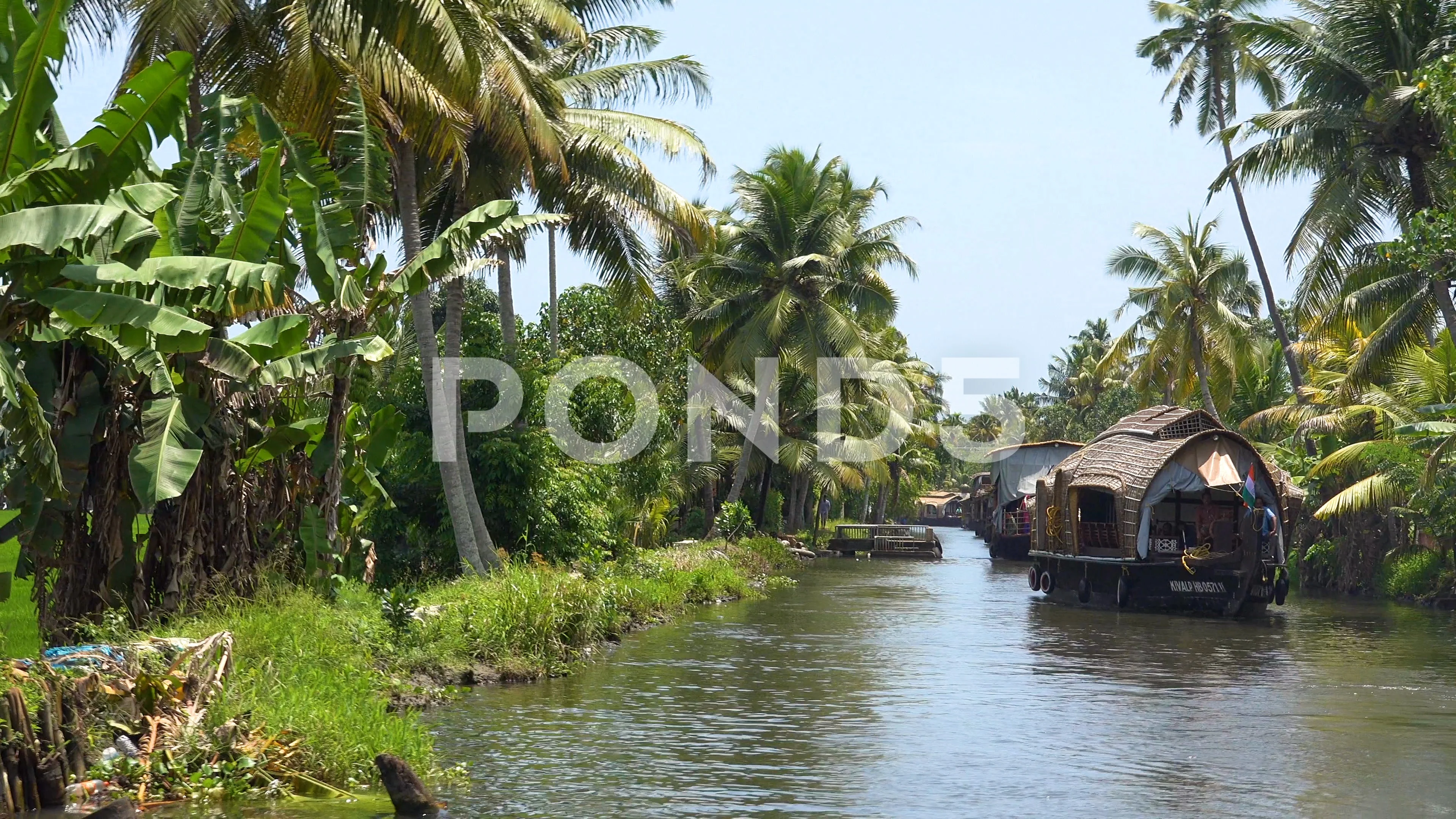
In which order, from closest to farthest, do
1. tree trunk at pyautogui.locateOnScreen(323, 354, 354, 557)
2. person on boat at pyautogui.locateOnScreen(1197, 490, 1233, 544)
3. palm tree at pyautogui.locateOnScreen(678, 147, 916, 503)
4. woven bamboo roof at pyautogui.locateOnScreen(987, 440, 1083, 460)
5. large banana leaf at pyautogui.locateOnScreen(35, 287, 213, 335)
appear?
large banana leaf at pyautogui.locateOnScreen(35, 287, 213, 335), tree trunk at pyautogui.locateOnScreen(323, 354, 354, 557), person on boat at pyautogui.locateOnScreen(1197, 490, 1233, 544), palm tree at pyautogui.locateOnScreen(678, 147, 916, 503), woven bamboo roof at pyautogui.locateOnScreen(987, 440, 1083, 460)

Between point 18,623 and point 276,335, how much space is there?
4.80m

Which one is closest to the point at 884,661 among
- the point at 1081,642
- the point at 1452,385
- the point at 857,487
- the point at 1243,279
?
the point at 1081,642

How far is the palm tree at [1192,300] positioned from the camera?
4003 cm

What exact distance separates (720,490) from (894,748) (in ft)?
109

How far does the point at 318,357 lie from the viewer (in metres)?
13.1

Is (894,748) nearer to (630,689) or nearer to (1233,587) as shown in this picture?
(630,689)

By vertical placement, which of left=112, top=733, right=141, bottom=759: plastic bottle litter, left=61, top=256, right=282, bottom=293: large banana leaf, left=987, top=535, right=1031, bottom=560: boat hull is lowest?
left=112, top=733, right=141, bottom=759: plastic bottle litter

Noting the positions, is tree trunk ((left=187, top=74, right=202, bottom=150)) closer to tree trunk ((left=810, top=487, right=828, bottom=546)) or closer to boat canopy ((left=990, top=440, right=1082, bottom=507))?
tree trunk ((left=810, top=487, right=828, bottom=546))

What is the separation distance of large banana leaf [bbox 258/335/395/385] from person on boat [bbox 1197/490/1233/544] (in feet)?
60.8

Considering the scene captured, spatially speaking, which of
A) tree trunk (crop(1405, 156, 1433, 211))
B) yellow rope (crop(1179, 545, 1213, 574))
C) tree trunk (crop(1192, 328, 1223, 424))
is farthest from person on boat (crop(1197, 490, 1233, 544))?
tree trunk (crop(1192, 328, 1223, 424))

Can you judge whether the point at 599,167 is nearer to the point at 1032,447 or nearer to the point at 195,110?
the point at 195,110

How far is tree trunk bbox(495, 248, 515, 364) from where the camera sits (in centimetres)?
2344

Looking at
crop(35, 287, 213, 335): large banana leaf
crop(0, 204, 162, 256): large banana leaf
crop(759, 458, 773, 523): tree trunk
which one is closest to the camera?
crop(0, 204, 162, 256): large banana leaf

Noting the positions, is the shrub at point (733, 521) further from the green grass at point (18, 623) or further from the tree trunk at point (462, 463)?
the green grass at point (18, 623)
